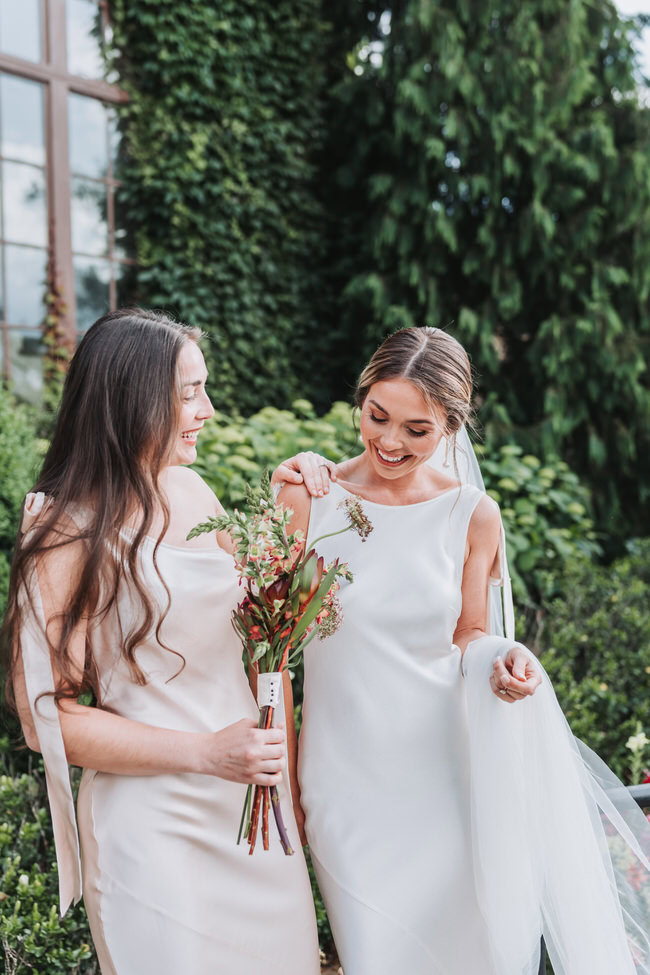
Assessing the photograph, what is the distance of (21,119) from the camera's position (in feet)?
21.7

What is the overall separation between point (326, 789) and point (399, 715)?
0.83 feet

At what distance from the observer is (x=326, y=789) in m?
2.00

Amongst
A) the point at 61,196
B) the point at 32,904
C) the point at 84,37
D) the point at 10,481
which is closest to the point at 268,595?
the point at 32,904

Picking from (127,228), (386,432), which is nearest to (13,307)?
(127,228)

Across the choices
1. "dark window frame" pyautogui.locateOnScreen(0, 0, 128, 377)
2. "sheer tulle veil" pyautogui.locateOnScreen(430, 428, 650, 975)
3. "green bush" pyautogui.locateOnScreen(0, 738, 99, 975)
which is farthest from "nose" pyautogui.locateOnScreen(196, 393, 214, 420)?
"dark window frame" pyautogui.locateOnScreen(0, 0, 128, 377)

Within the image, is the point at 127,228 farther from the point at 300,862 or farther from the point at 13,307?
the point at 300,862

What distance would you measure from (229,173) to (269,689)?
21.3ft

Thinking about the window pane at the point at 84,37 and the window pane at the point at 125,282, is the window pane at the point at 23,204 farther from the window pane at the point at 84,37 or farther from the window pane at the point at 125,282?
the window pane at the point at 84,37

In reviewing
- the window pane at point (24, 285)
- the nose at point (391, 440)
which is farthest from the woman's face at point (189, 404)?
the window pane at point (24, 285)

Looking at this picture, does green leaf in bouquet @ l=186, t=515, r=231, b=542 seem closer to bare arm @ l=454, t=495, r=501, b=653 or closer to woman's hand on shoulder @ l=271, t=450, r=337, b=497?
woman's hand on shoulder @ l=271, t=450, r=337, b=497

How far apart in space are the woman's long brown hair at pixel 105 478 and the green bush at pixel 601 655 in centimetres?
273

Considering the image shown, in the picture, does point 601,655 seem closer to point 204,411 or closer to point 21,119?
point 204,411

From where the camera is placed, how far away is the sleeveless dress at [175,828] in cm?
166

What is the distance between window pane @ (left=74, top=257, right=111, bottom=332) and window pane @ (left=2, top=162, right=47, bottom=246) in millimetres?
372
